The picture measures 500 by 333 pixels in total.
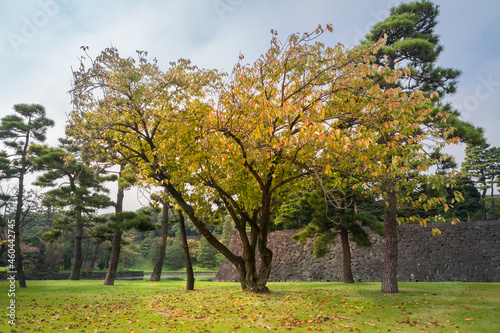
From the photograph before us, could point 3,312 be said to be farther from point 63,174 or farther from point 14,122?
point 63,174

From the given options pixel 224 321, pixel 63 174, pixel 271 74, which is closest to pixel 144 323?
pixel 224 321

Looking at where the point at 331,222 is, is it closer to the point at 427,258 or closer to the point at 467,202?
the point at 427,258

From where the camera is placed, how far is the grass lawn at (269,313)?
523 centimetres

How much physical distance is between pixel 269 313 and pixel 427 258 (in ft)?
35.9

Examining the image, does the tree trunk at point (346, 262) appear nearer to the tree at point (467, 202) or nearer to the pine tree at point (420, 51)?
the pine tree at point (420, 51)

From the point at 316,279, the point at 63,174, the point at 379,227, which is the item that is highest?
the point at 63,174

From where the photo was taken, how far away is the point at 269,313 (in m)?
6.30

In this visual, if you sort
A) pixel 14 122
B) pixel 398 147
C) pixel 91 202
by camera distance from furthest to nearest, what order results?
pixel 91 202 < pixel 14 122 < pixel 398 147

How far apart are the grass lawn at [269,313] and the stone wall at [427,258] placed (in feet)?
18.1

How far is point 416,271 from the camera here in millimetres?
14219

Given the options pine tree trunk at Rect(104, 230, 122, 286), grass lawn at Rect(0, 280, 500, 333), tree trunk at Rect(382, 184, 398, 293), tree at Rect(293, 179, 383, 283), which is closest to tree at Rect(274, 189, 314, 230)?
tree at Rect(293, 179, 383, 283)

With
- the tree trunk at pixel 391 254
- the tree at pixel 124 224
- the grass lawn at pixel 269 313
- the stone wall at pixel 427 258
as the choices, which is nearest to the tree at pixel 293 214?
the stone wall at pixel 427 258

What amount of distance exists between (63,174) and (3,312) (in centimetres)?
1129

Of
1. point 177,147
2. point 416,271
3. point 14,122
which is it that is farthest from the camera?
point 416,271
